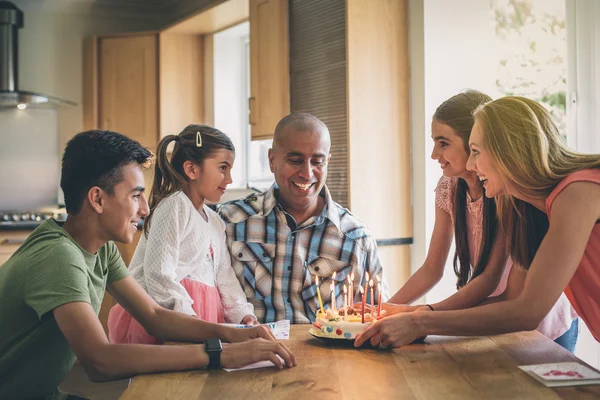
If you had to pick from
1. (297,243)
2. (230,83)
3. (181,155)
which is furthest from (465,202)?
(230,83)

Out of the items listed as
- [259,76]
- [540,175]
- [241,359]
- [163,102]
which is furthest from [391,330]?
[163,102]

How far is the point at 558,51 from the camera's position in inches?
138

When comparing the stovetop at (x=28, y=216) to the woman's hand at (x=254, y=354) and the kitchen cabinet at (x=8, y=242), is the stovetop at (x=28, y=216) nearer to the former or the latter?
the kitchen cabinet at (x=8, y=242)

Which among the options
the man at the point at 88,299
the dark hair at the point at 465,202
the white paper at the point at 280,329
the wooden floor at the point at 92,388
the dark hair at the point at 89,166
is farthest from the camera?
the wooden floor at the point at 92,388

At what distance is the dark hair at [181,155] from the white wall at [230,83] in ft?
10.4

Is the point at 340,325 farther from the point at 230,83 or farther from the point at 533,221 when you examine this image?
the point at 230,83

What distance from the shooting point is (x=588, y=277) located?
5.40 ft

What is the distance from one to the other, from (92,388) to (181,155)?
2187 mm

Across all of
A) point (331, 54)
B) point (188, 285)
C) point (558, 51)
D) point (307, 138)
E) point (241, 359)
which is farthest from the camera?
point (331, 54)

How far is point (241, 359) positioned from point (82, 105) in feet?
16.7

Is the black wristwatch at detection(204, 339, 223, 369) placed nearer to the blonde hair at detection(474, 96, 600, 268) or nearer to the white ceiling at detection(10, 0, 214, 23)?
the blonde hair at detection(474, 96, 600, 268)

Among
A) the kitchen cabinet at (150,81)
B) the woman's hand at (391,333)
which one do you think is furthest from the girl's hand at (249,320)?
the kitchen cabinet at (150,81)

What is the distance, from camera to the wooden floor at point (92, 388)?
155 inches

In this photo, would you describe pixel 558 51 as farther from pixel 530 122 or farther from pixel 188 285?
pixel 188 285
